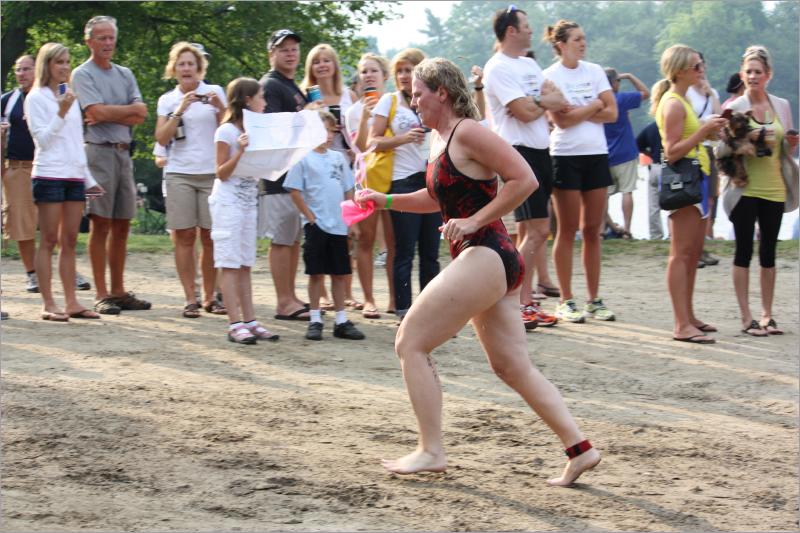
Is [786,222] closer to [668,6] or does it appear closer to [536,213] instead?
[536,213]

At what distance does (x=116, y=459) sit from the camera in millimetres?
5223

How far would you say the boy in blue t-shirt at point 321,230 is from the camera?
8398mm

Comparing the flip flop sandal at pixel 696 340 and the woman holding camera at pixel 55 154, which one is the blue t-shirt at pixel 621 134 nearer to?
the flip flop sandal at pixel 696 340

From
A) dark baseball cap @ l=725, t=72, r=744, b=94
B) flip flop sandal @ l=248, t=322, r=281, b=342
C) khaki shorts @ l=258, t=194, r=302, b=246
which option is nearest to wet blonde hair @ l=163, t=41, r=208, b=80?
khaki shorts @ l=258, t=194, r=302, b=246

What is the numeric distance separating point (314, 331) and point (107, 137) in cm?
243

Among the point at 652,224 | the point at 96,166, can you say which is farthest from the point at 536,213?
the point at 652,224

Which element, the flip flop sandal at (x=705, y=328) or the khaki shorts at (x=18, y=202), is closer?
the flip flop sandal at (x=705, y=328)

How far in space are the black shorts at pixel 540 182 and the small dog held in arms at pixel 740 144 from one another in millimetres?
1343

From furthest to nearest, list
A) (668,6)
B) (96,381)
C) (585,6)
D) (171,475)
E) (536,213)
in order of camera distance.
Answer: (585,6)
(668,6)
(536,213)
(96,381)
(171,475)

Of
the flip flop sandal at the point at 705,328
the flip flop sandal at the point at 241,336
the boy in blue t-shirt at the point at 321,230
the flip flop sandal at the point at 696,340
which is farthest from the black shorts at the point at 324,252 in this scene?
the flip flop sandal at the point at 705,328

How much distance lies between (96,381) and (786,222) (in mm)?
16939

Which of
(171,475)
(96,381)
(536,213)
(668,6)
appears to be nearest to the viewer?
(171,475)

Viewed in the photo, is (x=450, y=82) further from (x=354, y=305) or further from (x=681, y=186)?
(x=354, y=305)

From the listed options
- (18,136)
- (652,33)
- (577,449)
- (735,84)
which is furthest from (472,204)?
(652,33)
